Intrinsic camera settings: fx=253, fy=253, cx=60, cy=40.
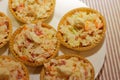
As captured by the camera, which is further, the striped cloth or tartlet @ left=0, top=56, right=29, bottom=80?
the striped cloth

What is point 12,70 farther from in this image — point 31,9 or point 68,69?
point 31,9

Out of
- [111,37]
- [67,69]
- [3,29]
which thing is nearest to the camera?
[67,69]

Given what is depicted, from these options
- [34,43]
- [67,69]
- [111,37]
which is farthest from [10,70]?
[111,37]

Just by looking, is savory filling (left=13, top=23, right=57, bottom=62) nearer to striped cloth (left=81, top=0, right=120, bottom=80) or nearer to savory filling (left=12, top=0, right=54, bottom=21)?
savory filling (left=12, top=0, right=54, bottom=21)

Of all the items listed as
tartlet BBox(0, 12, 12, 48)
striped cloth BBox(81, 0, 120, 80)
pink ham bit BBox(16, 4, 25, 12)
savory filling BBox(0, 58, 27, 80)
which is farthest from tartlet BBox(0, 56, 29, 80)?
striped cloth BBox(81, 0, 120, 80)

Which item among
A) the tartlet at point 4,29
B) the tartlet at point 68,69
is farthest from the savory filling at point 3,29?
the tartlet at point 68,69

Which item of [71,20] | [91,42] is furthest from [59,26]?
[91,42]

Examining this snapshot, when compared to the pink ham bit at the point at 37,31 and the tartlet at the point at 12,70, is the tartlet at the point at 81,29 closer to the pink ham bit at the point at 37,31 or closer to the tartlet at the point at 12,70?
the pink ham bit at the point at 37,31
